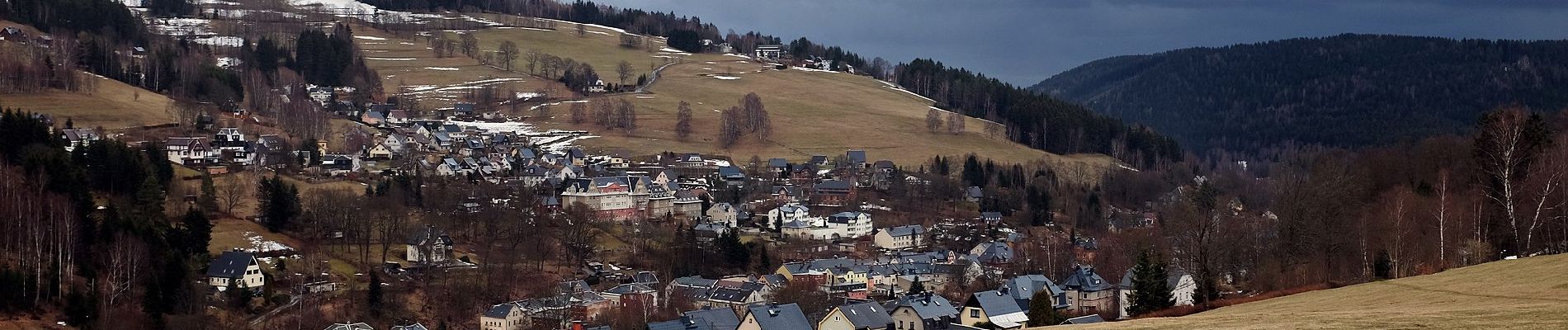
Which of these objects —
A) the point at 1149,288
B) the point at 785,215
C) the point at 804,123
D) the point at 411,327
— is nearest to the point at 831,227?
the point at 785,215

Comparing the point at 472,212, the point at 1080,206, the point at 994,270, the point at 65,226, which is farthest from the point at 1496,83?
the point at 65,226

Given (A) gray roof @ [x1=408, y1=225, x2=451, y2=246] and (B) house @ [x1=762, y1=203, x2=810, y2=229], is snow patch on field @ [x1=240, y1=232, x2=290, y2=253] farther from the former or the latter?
(B) house @ [x1=762, y1=203, x2=810, y2=229]

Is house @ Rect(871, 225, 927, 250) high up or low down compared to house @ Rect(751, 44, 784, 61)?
down

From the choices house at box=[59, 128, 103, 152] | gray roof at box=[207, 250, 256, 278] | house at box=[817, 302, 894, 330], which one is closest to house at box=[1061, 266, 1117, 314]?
house at box=[817, 302, 894, 330]

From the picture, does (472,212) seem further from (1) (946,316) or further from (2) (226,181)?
(1) (946,316)

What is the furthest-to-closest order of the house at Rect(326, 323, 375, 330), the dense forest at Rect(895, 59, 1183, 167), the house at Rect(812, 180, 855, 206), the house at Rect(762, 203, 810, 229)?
the dense forest at Rect(895, 59, 1183, 167), the house at Rect(812, 180, 855, 206), the house at Rect(762, 203, 810, 229), the house at Rect(326, 323, 375, 330)

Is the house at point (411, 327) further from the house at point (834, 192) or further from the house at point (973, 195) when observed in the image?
the house at point (973, 195)
